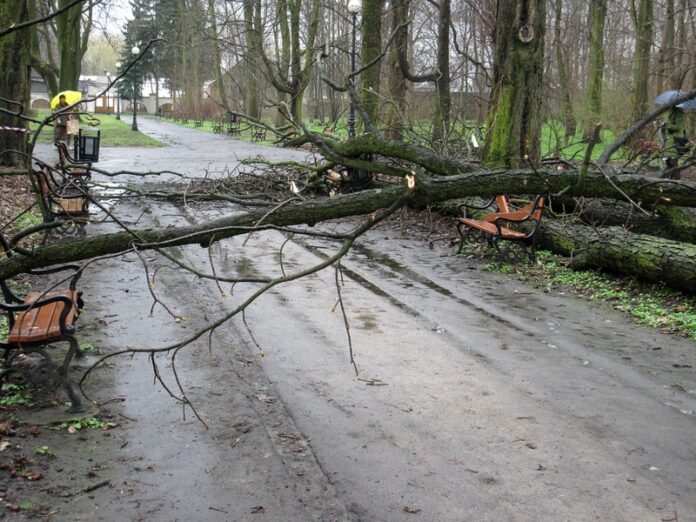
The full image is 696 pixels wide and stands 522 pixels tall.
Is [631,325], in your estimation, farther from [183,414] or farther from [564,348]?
[183,414]

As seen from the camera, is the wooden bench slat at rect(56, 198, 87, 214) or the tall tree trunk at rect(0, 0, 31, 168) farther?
the tall tree trunk at rect(0, 0, 31, 168)

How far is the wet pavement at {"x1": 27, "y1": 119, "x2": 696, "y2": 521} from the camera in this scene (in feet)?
13.3

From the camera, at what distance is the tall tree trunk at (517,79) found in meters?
12.1

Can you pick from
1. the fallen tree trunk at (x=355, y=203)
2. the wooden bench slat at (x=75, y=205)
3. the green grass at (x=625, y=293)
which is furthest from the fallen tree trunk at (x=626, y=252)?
→ the wooden bench slat at (x=75, y=205)

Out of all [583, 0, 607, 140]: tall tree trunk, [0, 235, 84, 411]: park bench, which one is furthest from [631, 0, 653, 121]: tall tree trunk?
[0, 235, 84, 411]: park bench

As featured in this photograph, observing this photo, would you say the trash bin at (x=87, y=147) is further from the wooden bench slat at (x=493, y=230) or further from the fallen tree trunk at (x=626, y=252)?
the fallen tree trunk at (x=626, y=252)

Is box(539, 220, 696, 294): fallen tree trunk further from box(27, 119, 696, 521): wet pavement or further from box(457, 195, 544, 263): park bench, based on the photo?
box(27, 119, 696, 521): wet pavement

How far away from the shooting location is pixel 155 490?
411 cm

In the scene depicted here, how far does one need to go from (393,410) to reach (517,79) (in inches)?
331

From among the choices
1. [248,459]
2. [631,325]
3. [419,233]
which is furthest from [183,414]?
[419,233]

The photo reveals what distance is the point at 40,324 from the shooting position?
5461 millimetres

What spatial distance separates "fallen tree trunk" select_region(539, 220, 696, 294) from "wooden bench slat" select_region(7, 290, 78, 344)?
209 inches

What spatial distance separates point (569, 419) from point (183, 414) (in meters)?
2.68

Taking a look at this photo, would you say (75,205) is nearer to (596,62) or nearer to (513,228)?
(513,228)
